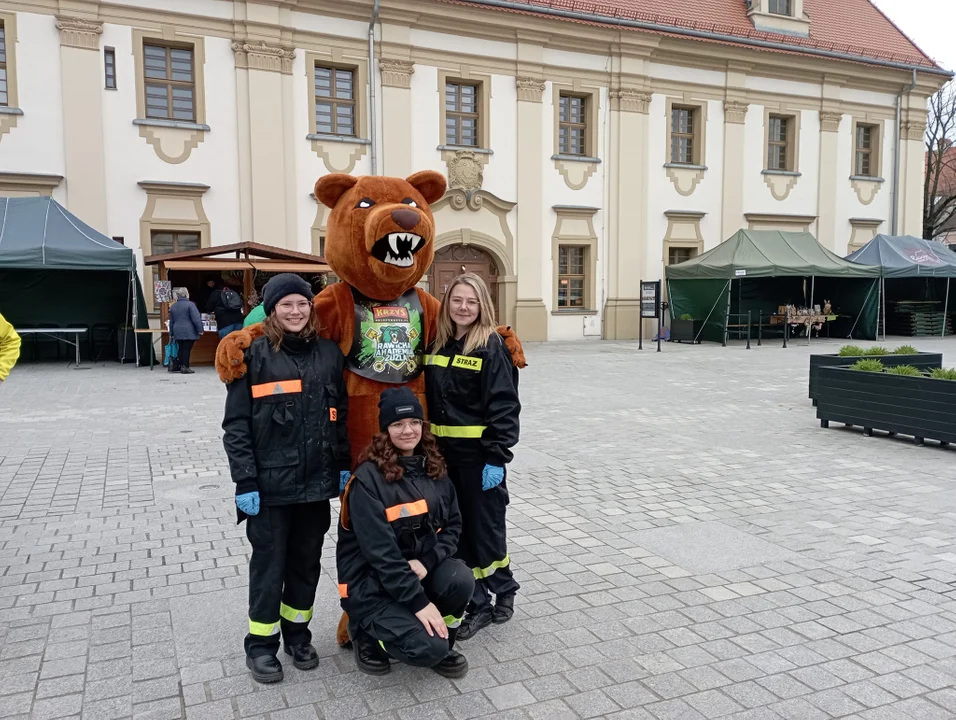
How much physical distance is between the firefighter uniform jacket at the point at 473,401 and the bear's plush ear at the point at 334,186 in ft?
2.86

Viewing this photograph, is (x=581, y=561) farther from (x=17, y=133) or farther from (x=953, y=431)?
(x=17, y=133)

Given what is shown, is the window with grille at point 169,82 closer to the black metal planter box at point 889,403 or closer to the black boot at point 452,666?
the black metal planter box at point 889,403

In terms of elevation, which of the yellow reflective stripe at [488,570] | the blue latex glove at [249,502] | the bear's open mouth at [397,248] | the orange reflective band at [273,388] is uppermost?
the bear's open mouth at [397,248]

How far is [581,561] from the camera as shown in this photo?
4.69 meters

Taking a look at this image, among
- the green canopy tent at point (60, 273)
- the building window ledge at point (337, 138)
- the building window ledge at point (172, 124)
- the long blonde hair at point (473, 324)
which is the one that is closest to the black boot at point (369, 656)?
the long blonde hair at point (473, 324)

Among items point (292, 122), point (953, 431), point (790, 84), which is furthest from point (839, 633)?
point (790, 84)

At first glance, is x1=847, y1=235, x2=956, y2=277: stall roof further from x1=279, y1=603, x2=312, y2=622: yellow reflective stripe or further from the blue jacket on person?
x1=279, y1=603, x2=312, y2=622: yellow reflective stripe

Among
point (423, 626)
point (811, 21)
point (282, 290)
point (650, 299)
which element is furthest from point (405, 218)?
point (811, 21)

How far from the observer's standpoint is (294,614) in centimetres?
343

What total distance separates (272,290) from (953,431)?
7.03 meters

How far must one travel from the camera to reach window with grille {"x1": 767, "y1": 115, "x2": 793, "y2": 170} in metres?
24.7

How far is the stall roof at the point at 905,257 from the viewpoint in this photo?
22812 millimetres

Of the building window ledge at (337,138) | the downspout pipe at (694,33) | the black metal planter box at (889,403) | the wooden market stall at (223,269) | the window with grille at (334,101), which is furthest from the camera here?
the downspout pipe at (694,33)

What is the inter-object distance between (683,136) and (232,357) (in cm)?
2238
